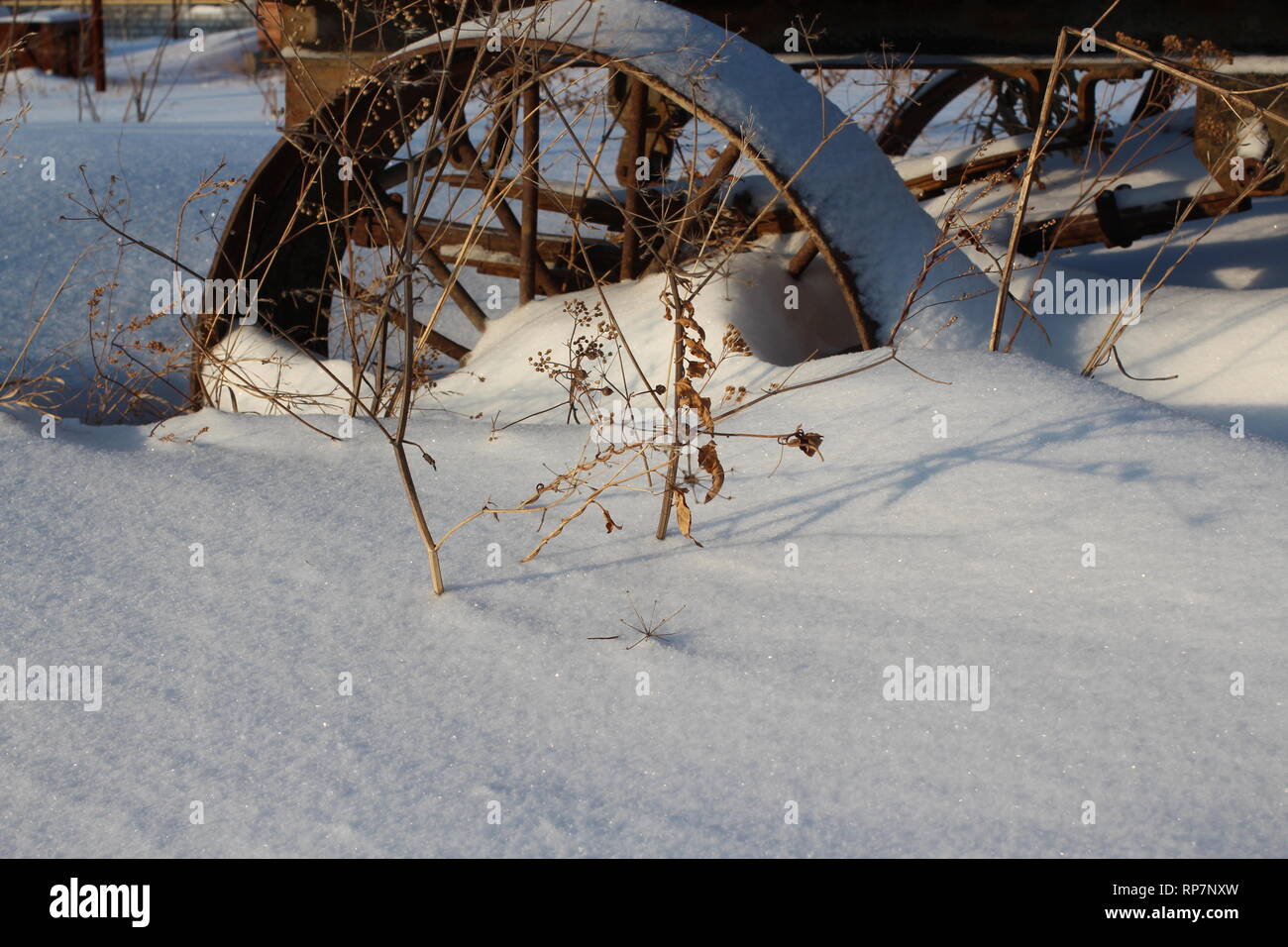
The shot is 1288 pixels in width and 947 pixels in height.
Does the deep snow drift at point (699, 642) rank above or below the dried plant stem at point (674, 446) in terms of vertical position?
below

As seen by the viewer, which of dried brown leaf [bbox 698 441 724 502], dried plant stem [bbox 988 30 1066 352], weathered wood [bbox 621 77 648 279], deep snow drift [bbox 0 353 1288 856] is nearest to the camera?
deep snow drift [bbox 0 353 1288 856]

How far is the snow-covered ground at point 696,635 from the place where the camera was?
62.3 inches

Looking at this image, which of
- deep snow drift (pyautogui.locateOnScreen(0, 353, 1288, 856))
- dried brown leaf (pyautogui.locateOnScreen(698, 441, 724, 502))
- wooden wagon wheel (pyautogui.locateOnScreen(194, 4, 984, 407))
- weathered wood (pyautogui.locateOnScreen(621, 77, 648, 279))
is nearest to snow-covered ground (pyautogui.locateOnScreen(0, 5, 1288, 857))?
deep snow drift (pyautogui.locateOnScreen(0, 353, 1288, 856))

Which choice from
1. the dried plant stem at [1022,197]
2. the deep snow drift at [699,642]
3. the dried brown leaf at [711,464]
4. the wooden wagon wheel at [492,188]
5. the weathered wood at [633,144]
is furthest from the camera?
the weathered wood at [633,144]

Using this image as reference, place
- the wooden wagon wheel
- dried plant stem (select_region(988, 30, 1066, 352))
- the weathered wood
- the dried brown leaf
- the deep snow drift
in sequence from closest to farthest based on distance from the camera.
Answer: the deep snow drift, the dried brown leaf, dried plant stem (select_region(988, 30, 1066, 352)), the wooden wagon wheel, the weathered wood

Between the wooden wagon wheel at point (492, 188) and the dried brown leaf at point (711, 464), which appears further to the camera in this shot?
the wooden wagon wheel at point (492, 188)

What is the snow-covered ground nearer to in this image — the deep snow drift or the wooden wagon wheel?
the deep snow drift

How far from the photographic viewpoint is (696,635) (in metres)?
1.96

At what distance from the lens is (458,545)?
2266 mm

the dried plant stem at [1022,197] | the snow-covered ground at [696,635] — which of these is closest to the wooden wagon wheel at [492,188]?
the dried plant stem at [1022,197]

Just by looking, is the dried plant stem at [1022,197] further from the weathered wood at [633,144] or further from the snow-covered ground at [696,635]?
the weathered wood at [633,144]

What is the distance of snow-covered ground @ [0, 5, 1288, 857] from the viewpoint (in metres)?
1.58
